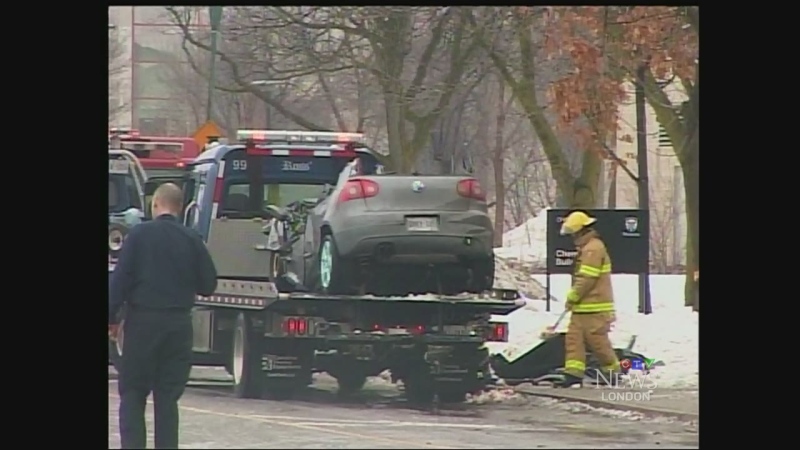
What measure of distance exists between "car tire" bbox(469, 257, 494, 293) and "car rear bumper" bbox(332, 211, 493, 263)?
0.21 feet

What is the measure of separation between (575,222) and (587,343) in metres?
0.84

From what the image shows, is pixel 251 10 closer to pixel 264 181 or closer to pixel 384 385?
pixel 264 181

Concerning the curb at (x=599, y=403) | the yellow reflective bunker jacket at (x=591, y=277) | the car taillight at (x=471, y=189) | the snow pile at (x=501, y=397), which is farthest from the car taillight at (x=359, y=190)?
the curb at (x=599, y=403)

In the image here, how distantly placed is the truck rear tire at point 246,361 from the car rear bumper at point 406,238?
883mm

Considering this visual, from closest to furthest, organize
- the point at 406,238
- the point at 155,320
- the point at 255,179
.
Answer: the point at 155,320 → the point at 406,238 → the point at 255,179

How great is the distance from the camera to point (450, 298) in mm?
10289

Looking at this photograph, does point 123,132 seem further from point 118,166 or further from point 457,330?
point 457,330

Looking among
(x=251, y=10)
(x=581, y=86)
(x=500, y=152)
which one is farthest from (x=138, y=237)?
(x=581, y=86)

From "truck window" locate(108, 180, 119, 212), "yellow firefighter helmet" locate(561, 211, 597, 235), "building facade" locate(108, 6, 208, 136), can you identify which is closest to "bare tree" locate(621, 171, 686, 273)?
"yellow firefighter helmet" locate(561, 211, 597, 235)

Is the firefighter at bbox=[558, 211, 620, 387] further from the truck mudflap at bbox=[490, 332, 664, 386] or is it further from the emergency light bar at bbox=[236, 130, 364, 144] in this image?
the emergency light bar at bbox=[236, 130, 364, 144]

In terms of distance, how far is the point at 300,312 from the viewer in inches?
408

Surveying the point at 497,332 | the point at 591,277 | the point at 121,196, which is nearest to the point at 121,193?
the point at 121,196
